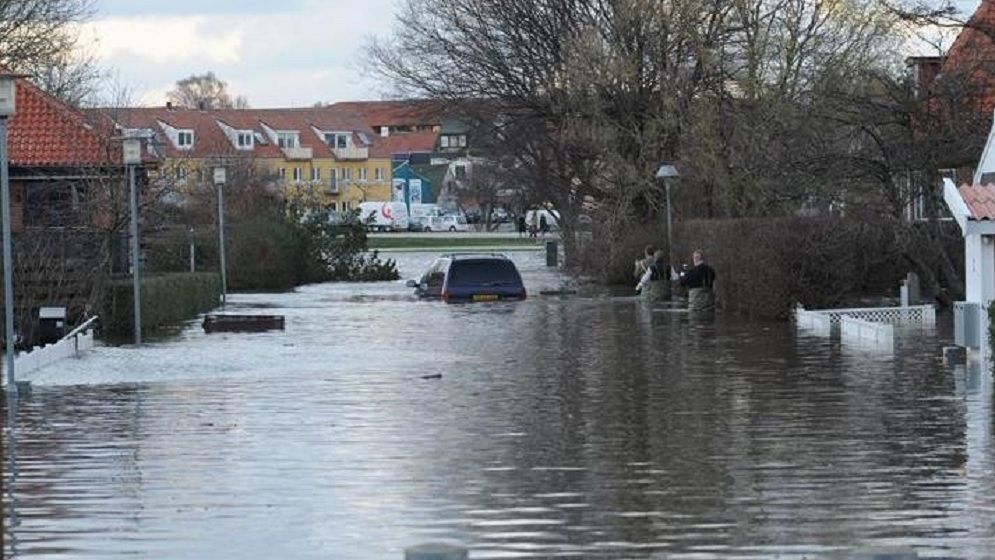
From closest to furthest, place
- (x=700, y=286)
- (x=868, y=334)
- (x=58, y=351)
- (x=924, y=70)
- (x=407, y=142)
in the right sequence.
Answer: (x=58, y=351) → (x=868, y=334) → (x=700, y=286) → (x=924, y=70) → (x=407, y=142)

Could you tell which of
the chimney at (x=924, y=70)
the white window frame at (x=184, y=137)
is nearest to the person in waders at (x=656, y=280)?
the chimney at (x=924, y=70)

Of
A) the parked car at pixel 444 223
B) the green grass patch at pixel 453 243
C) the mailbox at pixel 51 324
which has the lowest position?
the mailbox at pixel 51 324

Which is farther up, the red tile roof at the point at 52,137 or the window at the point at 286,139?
the window at the point at 286,139

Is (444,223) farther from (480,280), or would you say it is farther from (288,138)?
(480,280)

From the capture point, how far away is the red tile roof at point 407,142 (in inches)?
6727

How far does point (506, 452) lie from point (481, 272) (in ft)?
101

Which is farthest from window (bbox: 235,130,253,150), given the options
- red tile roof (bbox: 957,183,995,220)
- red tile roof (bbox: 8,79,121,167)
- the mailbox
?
red tile roof (bbox: 957,183,995,220)

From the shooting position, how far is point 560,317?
3997 cm

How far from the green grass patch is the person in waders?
4052cm

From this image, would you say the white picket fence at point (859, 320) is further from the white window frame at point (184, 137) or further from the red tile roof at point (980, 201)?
the white window frame at point (184, 137)

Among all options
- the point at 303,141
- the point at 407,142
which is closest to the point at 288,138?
the point at 303,141

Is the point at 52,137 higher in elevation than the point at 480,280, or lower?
higher

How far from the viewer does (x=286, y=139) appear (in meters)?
155

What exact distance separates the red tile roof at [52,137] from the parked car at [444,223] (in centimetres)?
8496
